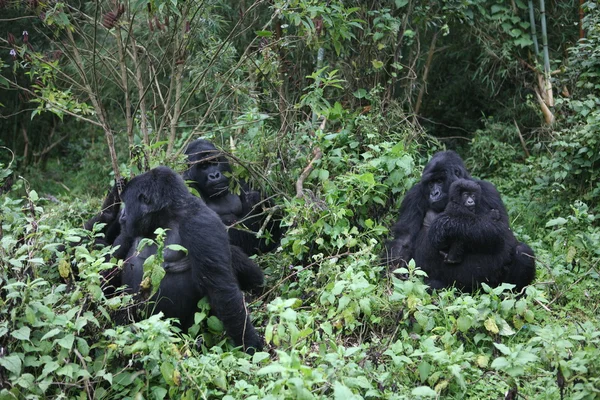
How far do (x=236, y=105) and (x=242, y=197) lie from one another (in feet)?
2.63

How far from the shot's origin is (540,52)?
27.0ft

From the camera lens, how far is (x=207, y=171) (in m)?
6.14

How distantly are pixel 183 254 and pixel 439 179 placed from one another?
2075mm

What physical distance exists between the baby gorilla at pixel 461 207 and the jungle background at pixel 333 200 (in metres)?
0.27

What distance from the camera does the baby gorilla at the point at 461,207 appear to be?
199 inches

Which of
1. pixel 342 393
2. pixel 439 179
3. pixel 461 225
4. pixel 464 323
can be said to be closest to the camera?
pixel 342 393

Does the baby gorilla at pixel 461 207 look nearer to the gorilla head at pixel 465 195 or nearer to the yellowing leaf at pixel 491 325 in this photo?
the gorilla head at pixel 465 195

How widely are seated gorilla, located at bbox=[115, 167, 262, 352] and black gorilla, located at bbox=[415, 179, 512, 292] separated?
1584 millimetres

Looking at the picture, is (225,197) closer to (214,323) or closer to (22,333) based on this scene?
(214,323)

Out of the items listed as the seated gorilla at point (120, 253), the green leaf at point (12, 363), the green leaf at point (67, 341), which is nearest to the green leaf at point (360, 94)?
the seated gorilla at point (120, 253)

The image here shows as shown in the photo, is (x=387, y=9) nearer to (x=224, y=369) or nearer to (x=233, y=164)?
(x=233, y=164)

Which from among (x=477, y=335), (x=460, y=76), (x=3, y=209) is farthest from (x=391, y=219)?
(x=460, y=76)

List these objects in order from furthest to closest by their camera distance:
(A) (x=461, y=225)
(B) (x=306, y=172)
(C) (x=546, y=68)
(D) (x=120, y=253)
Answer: (C) (x=546, y=68)
(B) (x=306, y=172)
(A) (x=461, y=225)
(D) (x=120, y=253)

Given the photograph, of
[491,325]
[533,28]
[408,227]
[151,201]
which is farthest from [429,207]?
[533,28]
